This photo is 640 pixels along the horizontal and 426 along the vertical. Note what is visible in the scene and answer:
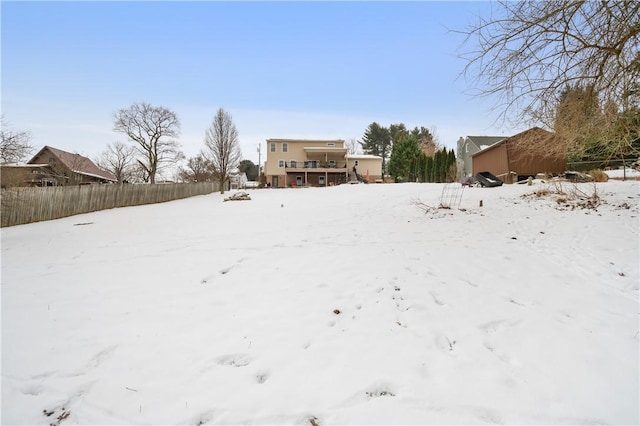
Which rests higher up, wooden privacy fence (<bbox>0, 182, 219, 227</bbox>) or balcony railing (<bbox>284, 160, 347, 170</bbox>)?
balcony railing (<bbox>284, 160, 347, 170</bbox>)

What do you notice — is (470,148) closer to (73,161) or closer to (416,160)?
(416,160)

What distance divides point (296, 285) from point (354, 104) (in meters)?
22.5

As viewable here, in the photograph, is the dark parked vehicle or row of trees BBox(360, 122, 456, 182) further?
row of trees BBox(360, 122, 456, 182)

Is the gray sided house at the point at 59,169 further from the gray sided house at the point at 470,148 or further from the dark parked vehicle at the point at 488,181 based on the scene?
the gray sided house at the point at 470,148

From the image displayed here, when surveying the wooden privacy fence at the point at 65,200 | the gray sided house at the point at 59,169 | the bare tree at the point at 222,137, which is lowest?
the wooden privacy fence at the point at 65,200

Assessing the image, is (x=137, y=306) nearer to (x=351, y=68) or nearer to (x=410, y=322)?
(x=410, y=322)

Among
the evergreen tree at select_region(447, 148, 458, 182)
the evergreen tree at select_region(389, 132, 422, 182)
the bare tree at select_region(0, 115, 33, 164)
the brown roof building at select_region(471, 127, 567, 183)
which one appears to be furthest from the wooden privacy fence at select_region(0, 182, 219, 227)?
the evergreen tree at select_region(389, 132, 422, 182)

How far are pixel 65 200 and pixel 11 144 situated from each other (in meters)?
4.64

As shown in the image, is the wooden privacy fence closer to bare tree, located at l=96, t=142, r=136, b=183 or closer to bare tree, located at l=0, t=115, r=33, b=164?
bare tree, located at l=0, t=115, r=33, b=164

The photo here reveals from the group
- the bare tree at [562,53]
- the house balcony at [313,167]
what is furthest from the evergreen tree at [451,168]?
the bare tree at [562,53]

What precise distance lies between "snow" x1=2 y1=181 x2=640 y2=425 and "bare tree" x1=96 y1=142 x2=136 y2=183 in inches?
1494

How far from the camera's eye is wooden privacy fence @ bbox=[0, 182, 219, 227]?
952 centimetres

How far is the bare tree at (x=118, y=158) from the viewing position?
3612cm

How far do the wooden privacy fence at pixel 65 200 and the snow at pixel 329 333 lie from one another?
21.5ft
